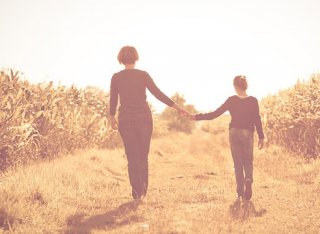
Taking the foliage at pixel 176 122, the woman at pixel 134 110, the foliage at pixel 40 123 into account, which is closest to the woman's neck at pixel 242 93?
the woman at pixel 134 110

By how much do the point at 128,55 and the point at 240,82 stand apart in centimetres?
191

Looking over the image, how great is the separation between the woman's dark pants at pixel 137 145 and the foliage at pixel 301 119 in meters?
5.77

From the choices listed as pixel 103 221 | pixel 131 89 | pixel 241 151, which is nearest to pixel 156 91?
pixel 131 89

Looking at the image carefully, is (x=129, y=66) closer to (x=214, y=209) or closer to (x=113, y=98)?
(x=113, y=98)

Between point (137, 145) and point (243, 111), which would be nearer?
point (243, 111)

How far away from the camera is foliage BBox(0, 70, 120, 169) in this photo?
29.2 feet

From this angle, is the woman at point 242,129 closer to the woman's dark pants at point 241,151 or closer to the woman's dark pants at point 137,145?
the woman's dark pants at point 241,151

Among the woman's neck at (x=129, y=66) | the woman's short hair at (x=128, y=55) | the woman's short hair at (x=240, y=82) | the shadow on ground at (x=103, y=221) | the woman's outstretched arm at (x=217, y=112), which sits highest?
the woman's short hair at (x=128, y=55)

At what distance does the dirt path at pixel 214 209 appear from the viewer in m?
5.77

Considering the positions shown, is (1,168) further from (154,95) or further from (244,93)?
(244,93)

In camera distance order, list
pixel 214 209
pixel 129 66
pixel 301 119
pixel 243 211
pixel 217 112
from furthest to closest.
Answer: pixel 301 119
pixel 217 112
pixel 129 66
pixel 214 209
pixel 243 211

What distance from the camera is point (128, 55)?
7.32m

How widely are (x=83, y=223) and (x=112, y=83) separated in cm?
243

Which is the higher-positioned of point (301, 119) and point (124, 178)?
point (301, 119)
